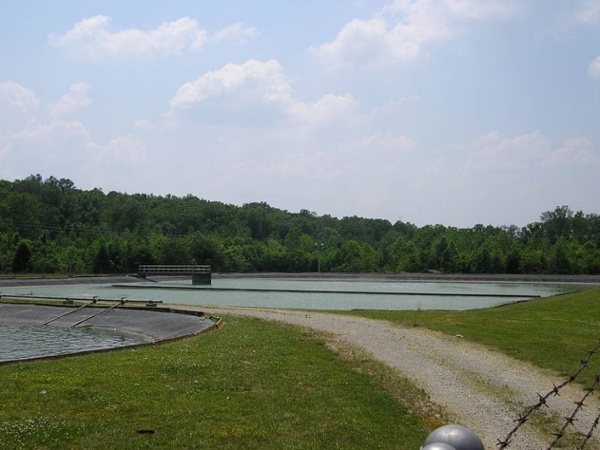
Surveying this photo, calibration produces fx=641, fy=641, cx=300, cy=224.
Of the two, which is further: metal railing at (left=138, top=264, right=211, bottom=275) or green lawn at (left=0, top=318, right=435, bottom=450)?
metal railing at (left=138, top=264, right=211, bottom=275)

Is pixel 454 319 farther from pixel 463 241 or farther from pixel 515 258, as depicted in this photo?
pixel 463 241

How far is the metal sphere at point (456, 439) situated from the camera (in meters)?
5.99

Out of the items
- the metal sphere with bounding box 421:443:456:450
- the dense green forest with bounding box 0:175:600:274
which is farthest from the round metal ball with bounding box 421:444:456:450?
the dense green forest with bounding box 0:175:600:274

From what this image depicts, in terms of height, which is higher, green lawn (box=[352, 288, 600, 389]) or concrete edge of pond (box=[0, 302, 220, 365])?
green lawn (box=[352, 288, 600, 389])

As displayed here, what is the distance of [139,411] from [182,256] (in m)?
106

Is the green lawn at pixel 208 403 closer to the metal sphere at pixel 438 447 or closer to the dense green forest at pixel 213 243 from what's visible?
the metal sphere at pixel 438 447

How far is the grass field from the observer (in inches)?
416

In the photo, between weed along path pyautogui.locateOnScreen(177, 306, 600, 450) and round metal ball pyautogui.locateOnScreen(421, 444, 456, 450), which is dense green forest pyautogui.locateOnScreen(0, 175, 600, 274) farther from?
round metal ball pyautogui.locateOnScreen(421, 444, 456, 450)

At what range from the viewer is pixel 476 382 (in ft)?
50.6

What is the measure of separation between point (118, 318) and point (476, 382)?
23386mm

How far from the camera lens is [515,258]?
382 feet

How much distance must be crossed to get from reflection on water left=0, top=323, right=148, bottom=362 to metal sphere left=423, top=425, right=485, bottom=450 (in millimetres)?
17329

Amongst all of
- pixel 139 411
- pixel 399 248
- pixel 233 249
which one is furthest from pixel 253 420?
pixel 399 248

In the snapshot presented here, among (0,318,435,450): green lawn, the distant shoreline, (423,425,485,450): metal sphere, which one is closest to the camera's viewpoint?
(423,425,485,450): metal sphere
